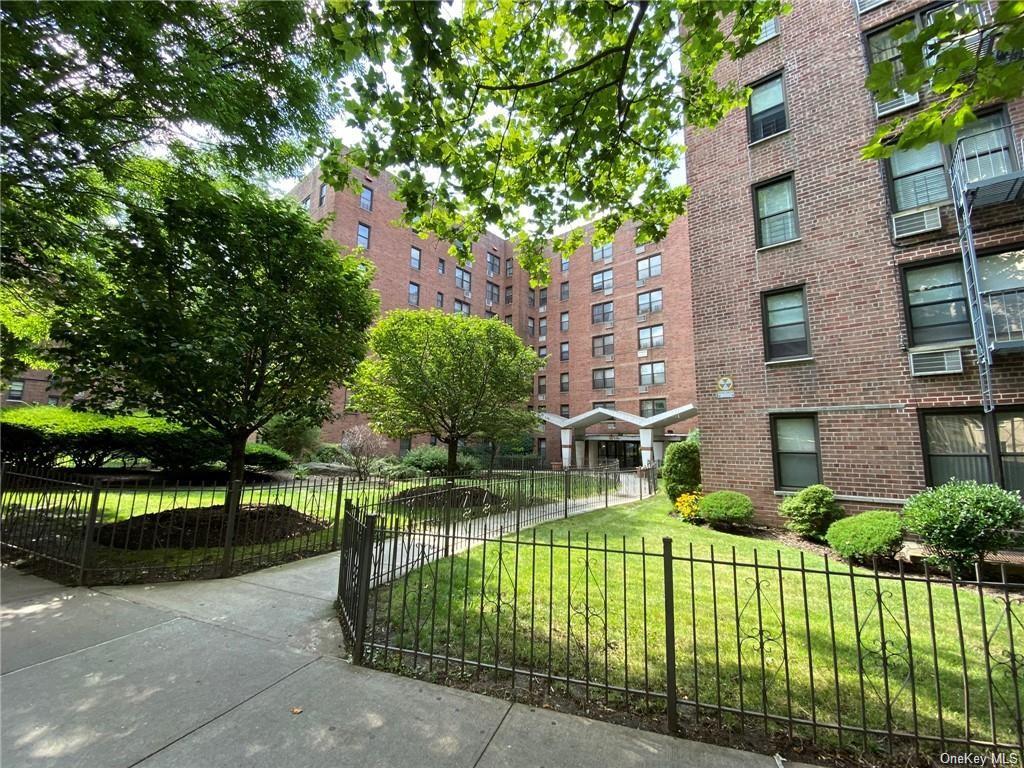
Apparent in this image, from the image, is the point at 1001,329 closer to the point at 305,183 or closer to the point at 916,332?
the point at 916,332

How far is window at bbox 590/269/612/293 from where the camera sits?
117 feet

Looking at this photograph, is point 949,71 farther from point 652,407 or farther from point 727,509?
point 652,407

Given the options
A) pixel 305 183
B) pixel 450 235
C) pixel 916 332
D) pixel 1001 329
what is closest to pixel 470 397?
pixel 450 235

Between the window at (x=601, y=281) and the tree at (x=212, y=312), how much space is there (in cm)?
2940

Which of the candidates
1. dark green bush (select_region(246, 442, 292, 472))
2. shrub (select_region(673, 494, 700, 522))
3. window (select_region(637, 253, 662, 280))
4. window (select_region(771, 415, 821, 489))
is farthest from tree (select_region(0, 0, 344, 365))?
window (select_region(637, 253, 662, 280))

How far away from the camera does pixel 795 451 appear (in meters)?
10.6

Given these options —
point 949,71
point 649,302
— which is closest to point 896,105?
point 949,71

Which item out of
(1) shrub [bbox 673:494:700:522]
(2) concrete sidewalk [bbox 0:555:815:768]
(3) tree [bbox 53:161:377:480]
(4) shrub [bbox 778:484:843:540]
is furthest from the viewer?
(1) shrub [bbox 673:494:700:522]

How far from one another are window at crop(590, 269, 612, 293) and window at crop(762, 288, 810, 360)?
24986 millimetres

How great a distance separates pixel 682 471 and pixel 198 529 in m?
11.5

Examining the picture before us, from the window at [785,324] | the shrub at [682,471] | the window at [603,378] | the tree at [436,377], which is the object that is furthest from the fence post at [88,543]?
the window at [603,378]

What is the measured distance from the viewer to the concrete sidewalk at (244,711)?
9.13 feet

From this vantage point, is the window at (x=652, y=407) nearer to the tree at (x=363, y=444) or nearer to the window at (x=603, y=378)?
the window at (x=603, y=378)

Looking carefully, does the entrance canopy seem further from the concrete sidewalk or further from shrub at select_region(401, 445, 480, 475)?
the concrete sidewalk
